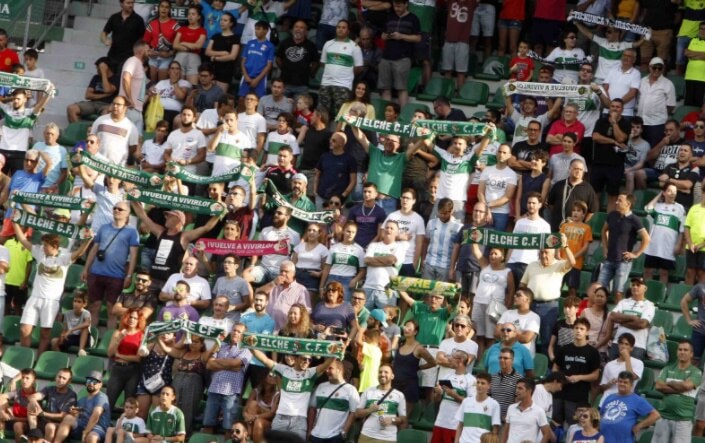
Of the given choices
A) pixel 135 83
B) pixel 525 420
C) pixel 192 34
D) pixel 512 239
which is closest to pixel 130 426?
pixel 525 420

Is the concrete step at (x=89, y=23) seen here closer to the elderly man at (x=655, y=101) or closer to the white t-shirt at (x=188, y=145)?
the white t-shirt at (x=188, y=145)

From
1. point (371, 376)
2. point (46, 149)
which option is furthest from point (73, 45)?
point (371, 376)

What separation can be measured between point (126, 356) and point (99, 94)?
5569mm

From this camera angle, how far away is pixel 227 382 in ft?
A: 59.8

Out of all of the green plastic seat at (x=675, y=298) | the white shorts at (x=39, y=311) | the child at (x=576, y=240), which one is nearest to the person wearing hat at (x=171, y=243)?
the white shorts at (x=39, y=311)

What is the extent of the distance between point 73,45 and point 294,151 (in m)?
5.00

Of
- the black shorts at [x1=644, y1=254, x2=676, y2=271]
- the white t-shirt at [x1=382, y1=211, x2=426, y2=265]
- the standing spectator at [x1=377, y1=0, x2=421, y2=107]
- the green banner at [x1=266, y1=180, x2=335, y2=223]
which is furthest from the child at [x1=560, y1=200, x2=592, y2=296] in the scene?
the standing spectator at [x1=377, y1=0, x2=421, y2=107]

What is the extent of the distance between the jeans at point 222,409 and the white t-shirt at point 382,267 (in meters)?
1.99

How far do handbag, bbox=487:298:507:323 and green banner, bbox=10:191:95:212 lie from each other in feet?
15.9

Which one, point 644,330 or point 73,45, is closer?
point 644,330

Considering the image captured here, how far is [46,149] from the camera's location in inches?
840

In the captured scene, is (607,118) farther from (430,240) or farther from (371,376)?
(371,376)

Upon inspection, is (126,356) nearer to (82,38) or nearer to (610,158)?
(610,158)

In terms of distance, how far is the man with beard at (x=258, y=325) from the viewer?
725 inches
